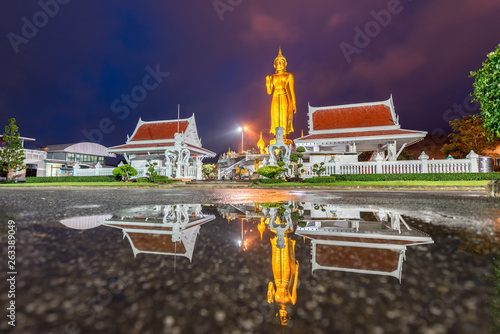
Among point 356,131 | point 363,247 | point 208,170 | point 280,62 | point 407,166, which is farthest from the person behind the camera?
point 208,170

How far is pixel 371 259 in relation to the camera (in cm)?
126

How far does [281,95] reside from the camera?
80.7ft

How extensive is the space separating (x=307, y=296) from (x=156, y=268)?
68 cm

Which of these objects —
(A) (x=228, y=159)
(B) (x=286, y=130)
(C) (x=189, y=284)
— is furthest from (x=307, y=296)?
(A) (x=228, y=159)

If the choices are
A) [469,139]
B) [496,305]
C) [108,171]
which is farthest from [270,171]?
[469,139]

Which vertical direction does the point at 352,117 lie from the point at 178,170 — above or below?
above

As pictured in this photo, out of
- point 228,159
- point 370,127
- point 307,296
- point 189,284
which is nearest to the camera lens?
point 307,296

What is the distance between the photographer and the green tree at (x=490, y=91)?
207 inches

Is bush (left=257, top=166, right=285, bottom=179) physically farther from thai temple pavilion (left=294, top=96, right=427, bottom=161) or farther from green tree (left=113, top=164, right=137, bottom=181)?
green tree (left=113, top=164, right=137, bottom=181)

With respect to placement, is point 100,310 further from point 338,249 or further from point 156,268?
point 338,249

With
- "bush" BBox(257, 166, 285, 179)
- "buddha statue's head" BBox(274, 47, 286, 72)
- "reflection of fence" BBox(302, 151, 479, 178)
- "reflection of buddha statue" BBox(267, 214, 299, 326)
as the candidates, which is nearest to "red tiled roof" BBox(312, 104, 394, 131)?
"buddha statue's head" BBox(274, 47, 286, 72)

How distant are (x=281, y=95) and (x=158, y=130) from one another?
14141 millimetres

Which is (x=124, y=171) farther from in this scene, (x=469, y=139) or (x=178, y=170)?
(x=469, y=139)

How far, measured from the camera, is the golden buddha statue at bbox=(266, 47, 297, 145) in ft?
78.2
